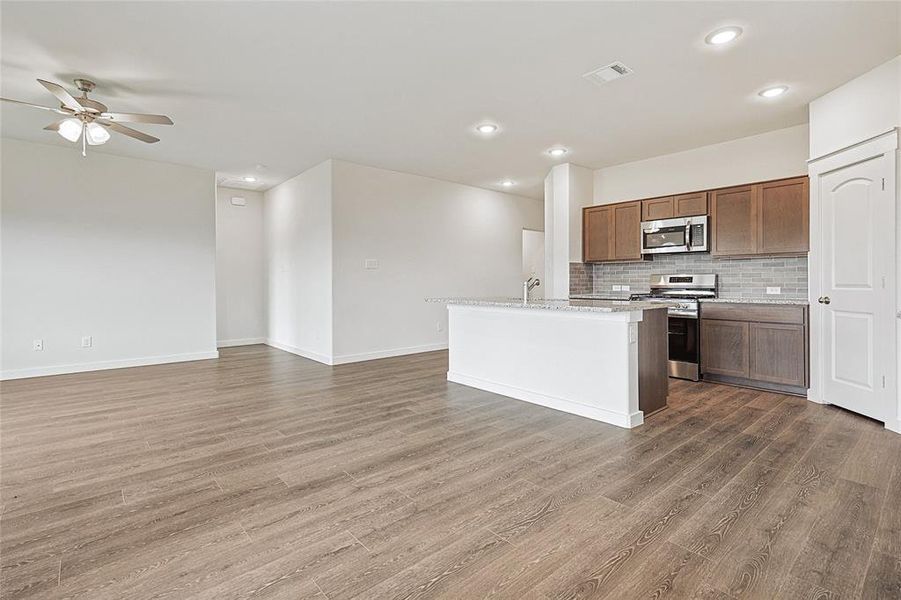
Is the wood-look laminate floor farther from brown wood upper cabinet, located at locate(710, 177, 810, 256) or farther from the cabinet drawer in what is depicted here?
brown wood upper cabinet, located at locate(710, 177, 810, 256)

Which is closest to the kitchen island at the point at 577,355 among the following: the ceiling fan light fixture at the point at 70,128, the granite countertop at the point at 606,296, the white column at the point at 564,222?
the white column at the point at 564,222

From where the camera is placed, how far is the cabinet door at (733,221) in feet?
15.4

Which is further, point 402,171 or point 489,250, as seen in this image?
point 489,250

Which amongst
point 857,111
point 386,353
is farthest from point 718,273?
point 386,353

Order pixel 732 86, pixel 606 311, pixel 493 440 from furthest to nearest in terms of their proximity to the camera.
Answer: pixel 732 86 < pixel 606 311 < pixel 493 440

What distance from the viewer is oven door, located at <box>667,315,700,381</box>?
487cm

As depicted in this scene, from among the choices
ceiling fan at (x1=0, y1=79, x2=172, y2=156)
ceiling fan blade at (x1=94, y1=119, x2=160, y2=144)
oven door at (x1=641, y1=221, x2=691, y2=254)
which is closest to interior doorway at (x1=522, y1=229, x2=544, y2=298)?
oven door at (x1=641, y1=221, x2=691, y2=254)

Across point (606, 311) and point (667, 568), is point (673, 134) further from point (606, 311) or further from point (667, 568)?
point (667, 568)

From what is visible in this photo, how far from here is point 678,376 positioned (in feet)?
16.5

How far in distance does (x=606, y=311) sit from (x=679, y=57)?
6.24 feet

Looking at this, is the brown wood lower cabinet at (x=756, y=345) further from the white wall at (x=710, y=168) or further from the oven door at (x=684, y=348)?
the white wall at (x=710, y=168)

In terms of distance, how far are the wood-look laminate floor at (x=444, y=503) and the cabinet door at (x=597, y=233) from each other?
2.65 m

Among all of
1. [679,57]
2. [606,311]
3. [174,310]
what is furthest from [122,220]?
[679,57]

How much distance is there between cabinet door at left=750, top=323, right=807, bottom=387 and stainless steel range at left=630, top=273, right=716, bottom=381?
0.54 meters
